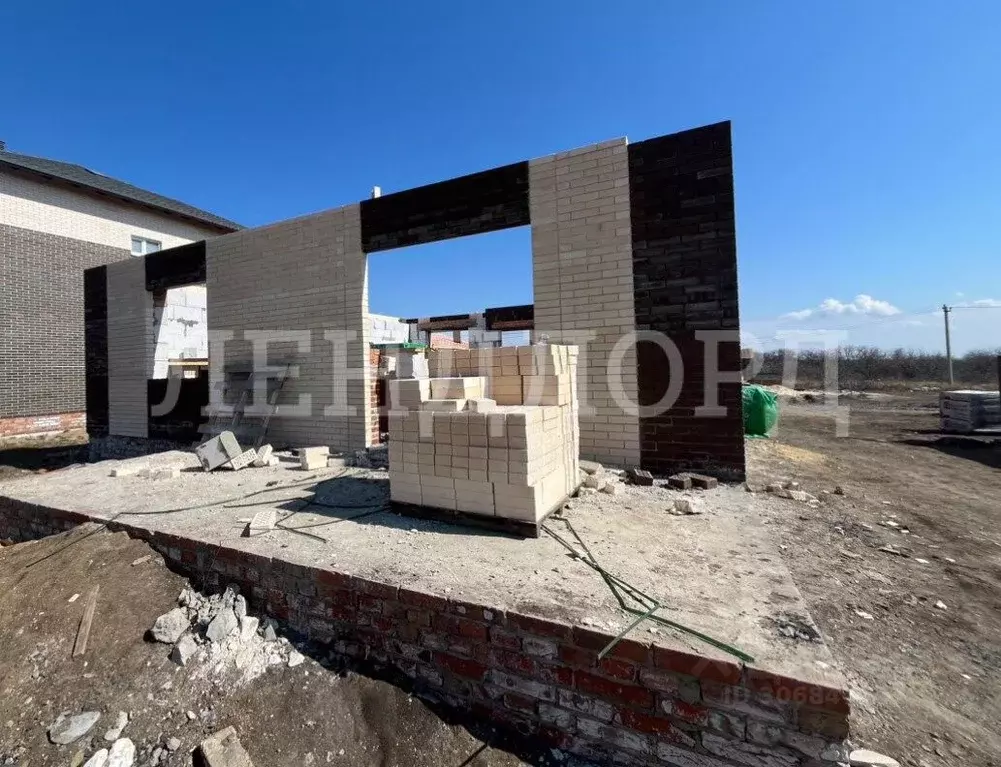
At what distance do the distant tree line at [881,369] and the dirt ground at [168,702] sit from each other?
2514 centimetres

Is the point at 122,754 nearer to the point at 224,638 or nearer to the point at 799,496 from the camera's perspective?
the point at 224,638

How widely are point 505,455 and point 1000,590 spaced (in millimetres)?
3955

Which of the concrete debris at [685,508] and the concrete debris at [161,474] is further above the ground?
the concrete debris at [161,474]

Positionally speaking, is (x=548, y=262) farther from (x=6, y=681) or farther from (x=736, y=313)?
(x=6, y=681)

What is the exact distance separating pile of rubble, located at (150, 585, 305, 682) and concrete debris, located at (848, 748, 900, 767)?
296 centimetres

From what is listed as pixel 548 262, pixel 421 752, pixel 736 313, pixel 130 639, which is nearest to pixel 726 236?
pixel 736 313

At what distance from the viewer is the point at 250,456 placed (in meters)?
6.21

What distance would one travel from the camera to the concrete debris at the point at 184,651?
2.74 m

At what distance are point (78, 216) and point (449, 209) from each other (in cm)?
1603

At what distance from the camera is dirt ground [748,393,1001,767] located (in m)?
2.18

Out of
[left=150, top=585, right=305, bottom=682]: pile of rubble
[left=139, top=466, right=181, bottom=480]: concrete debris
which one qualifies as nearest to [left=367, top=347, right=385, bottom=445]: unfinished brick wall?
[left=139, top=466, right=181, bottom=480]: concrete debris

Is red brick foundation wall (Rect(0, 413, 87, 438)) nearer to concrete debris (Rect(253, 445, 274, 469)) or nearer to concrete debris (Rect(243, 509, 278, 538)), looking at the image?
concrete debris (Rect(253, 445, 274, 469))

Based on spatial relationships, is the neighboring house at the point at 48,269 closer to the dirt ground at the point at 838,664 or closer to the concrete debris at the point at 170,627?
the dirt ground at the point at 838,664

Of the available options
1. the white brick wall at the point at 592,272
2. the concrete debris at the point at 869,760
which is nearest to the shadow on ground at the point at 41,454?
the white brick wall at the point at 592,272
